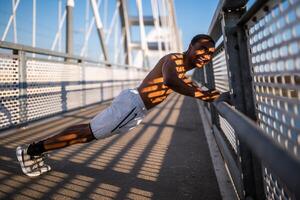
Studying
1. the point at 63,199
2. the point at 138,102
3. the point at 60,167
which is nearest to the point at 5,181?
the point at 60,167

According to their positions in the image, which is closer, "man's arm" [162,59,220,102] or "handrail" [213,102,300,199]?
"handrail" [213,102,300,199]

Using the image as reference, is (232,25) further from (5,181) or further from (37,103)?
(37,103)

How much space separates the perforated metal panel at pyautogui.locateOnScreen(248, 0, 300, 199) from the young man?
78cm

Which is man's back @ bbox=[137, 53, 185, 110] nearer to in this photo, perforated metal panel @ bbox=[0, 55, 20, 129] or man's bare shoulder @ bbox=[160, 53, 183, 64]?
man's bare shoulder @ bbox=[160, 53, 183, 64]

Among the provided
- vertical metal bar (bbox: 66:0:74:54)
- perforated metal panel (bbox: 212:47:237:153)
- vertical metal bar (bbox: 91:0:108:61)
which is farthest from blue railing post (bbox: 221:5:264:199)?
vertical metal bar (bbox: 91:0:108:61)

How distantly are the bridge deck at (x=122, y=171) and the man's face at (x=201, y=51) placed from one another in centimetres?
99

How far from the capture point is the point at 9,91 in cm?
405

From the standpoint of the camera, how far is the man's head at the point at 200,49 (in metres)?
2.14

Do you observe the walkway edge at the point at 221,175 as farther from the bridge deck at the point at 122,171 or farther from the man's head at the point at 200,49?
the man's head at the point at 200,49

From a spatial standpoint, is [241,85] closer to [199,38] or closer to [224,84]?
[199,38]

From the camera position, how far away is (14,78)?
165 inches

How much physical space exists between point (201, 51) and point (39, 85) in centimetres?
364


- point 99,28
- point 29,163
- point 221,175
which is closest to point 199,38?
point 221,175

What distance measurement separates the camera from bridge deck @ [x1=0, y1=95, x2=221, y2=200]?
2113 millimetres
